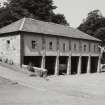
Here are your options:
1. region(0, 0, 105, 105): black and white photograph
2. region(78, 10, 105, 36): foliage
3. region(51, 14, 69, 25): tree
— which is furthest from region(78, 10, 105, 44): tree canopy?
region(0, 0, 105, 105): black and white photograph

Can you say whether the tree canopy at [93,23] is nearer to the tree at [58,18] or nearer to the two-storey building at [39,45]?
the tree at [58,18]

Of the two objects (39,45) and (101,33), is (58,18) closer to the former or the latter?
(101,33)

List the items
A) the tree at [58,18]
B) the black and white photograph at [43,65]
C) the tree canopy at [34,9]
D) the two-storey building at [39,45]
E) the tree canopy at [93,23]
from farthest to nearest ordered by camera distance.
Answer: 1. the tree canopy at [93,23]
2. the tree at [58,18]
3. the tree canopy at [34,9]
4. the two-storey building at [39,45]
5. the black and white photograph at [43,65]

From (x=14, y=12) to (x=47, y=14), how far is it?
1090 centimetres

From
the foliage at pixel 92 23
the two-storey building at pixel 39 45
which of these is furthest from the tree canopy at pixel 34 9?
the two-storey building at pixel 39 45

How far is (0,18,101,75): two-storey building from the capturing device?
29312 millimetres

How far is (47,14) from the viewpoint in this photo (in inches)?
2416

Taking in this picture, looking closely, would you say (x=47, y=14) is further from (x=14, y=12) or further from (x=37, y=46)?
(x=37, y=46)

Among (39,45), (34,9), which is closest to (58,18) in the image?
(34,9)

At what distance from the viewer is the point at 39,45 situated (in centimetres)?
3122

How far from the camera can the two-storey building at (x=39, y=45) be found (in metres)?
29.3

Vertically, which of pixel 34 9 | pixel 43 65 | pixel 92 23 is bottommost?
pixel 43 65

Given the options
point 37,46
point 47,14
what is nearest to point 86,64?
point 37,46

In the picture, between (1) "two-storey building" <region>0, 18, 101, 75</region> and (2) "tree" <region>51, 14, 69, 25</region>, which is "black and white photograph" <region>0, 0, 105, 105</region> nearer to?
(1) "two-storey building" <region>0, 18, 101, 75</region>
